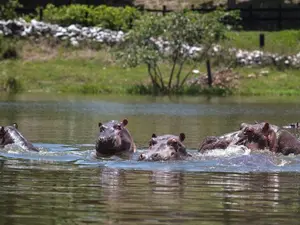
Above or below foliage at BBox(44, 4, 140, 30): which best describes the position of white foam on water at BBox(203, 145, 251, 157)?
below

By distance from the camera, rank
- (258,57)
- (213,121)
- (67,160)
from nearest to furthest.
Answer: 1. (67,160)
2. (213,121)
3. (258,57)

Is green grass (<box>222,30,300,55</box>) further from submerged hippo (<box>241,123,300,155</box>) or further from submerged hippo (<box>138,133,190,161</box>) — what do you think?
submerged hippo (<box>138,133,190,161</box>)

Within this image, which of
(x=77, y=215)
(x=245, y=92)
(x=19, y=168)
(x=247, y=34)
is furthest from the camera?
(x=247, y=34)

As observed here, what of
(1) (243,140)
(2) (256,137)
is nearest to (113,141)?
(1) (243,140)

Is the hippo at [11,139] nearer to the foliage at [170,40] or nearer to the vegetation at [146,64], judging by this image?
the vegetation at [146,64]

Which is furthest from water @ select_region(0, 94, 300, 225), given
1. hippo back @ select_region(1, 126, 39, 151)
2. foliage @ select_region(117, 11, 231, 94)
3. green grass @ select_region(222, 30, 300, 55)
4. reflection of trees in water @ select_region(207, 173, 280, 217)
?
green grass @ select_region(222, 30, 300, 55)

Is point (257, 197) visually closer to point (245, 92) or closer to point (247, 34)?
point (245, 92)

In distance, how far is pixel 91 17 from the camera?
55875 millimetres

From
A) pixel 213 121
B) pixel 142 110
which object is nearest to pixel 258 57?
pixel 142 110

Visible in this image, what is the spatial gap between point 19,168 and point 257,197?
3.89 m

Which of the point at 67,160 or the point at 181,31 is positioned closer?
the point at 67,160

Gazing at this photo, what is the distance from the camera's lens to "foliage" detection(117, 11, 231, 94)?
44469 mm

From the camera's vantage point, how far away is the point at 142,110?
98.1 ft

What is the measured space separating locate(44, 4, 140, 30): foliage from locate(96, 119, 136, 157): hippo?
132 feet
